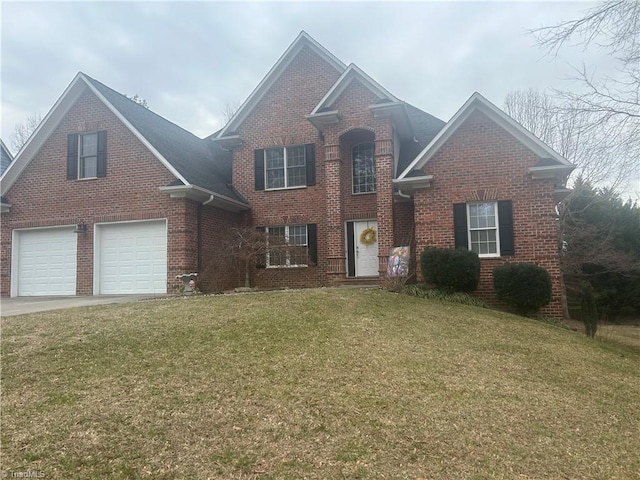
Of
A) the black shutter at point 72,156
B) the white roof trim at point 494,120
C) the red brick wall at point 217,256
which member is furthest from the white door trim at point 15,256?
the white roof trim at point 494,120

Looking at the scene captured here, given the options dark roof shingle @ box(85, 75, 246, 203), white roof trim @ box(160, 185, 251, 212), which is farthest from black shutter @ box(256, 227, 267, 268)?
dark roof shingle @ box(85, 75, 246, 203)

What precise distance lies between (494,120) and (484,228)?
3011 mm

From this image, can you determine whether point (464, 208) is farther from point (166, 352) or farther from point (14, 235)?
point (14, 235)

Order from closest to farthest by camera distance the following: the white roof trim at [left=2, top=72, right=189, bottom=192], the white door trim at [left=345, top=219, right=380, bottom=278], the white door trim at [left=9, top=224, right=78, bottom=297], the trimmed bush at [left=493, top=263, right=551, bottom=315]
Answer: the trimmed bush at [left=493, top=263, right=551, bottom=315]
the white roof trim at [left=2, top=72, right=189, bottom=192]
the white door trim at [left=9, top=224, right=78, bottom=297]
the white door trim at [left=345, top=219, right=380, bottom=278]

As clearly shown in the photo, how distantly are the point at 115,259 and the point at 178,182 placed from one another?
11.3 feet

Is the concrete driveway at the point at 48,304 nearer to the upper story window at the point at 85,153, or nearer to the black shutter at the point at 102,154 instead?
the black shutter at the point at 102,154

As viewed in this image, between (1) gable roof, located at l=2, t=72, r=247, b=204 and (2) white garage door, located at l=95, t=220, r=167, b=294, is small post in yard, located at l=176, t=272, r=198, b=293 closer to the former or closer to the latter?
(2) white garage door, located at l=95, t=220, r=167, b=294

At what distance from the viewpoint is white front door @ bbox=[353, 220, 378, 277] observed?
15.9 metres

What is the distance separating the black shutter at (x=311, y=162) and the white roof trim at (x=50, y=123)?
5964 millimetres

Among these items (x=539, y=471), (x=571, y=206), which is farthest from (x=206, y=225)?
(x=571, y=206)

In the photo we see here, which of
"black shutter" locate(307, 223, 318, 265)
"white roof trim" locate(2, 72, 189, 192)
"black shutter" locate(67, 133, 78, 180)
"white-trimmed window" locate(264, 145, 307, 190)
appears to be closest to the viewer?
"white roof trim" locate(2, 72, 189, 192)

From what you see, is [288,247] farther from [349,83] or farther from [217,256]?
[349,83]

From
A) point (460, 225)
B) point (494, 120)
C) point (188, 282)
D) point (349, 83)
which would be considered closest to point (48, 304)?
point (188, 282)

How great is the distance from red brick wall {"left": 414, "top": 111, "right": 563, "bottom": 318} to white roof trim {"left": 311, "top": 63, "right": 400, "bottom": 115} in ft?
9.56
